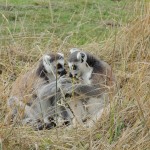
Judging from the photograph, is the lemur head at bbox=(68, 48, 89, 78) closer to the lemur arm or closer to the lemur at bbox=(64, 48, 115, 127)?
the lemur at bbox=(64, 48, 115, 127)

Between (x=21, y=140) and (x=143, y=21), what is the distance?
2961 mm

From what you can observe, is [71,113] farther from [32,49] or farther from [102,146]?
[32,49]

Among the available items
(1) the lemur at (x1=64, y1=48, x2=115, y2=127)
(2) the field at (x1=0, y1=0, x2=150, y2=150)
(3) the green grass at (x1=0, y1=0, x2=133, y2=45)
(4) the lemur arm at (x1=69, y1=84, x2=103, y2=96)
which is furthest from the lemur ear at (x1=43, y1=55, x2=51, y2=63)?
(3) the green grass at (x1=0, y1=0, x2=133, y2=45)

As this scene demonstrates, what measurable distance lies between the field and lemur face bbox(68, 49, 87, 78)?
0.32 m

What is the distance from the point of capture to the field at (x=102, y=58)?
4844 millimetres

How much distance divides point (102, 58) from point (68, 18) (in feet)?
9.27

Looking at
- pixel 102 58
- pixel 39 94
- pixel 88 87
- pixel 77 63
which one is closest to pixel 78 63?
pixel 77 63

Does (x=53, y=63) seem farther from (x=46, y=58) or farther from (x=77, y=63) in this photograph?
(x=77, y=63)

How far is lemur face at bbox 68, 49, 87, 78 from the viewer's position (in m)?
6.53

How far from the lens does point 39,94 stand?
5969mm

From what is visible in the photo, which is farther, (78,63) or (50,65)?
(78,63)

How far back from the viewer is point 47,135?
16.7ft

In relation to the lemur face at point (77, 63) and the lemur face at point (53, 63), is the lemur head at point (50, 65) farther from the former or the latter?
the lemur face at point (77, 63)

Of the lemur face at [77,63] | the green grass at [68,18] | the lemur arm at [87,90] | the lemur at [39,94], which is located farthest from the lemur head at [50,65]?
the green grass at [68,18]
